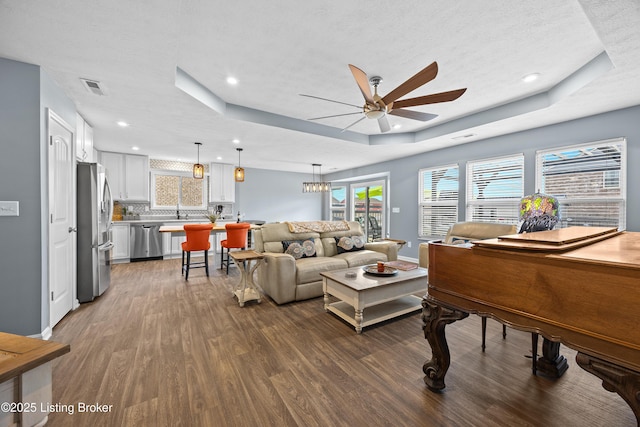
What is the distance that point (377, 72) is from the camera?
8.95ft

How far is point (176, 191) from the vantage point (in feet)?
21.9

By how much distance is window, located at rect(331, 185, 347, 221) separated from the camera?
8633mm

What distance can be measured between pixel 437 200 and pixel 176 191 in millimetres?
6494

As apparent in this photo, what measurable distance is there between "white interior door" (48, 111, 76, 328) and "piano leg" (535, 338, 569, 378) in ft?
14.2

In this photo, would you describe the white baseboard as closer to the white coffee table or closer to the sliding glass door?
the white coffee table

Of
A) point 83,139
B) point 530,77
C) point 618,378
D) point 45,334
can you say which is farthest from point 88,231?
point 530,77

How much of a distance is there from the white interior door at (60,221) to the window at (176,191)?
3.64 m

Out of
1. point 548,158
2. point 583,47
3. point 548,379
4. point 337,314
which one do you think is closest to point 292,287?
point 337,314

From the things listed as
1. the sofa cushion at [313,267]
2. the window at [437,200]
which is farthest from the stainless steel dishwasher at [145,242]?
the window at [437,200]

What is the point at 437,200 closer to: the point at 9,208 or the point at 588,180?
the point at 588,180

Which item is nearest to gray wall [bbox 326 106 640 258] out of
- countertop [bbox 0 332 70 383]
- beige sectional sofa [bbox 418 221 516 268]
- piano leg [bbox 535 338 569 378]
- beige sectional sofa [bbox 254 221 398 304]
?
beige sectional sofa [bbox 418 221 516 268]

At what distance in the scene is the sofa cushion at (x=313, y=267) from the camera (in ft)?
10.8

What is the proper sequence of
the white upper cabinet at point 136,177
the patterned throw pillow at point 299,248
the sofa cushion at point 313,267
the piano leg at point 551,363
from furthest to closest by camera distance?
1. the white upper cabinet at point 136,177
2. the patterned throw pillow at point 299,248
3. the sofa cushion at point 313,267
4. the piano leg at point 551,363

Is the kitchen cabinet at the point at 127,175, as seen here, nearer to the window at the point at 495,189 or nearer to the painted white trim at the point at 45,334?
the painted white trim at the point at 45,334
